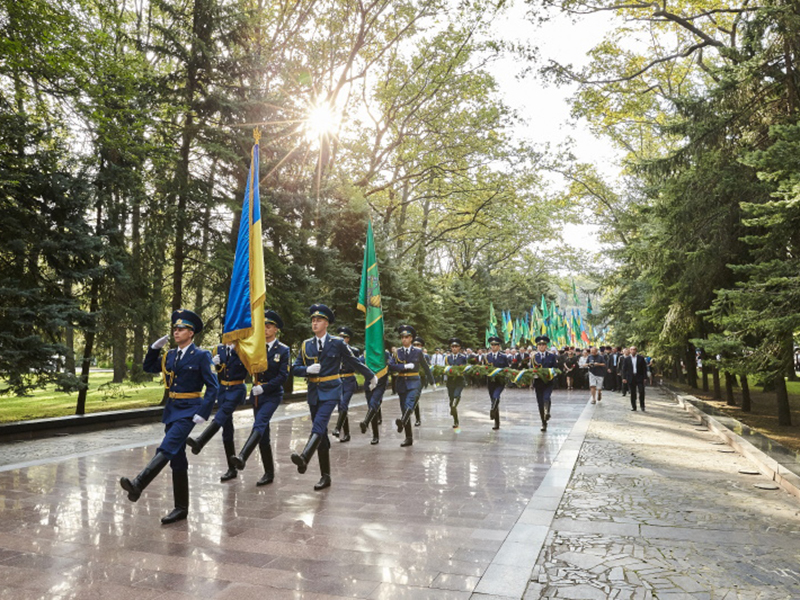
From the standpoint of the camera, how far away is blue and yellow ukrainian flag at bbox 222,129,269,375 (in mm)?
7020

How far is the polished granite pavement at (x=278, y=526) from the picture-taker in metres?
4.53

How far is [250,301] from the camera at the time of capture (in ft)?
23.4

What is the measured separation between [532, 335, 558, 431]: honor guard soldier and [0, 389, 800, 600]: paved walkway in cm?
307

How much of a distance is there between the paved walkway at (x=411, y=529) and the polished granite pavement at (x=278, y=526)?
0.02 m

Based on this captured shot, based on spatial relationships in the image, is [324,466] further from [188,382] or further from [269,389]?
[188,382]

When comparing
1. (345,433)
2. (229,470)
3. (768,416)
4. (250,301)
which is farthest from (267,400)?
(768,416)

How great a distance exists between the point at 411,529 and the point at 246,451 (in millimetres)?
2735

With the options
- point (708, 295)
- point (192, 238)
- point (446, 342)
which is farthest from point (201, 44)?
point (446, 342)

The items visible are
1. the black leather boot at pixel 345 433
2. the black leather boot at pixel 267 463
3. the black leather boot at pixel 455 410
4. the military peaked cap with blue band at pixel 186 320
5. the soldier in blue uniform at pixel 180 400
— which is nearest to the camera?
the soldier in blue uniform at pixel 180 400

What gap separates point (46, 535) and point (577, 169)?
1301 inches

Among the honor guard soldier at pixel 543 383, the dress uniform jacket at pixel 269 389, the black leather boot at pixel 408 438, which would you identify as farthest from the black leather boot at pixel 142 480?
the honor guard soldier at pixel 543 383

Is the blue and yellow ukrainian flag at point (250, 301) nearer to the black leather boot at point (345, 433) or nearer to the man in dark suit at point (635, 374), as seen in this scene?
the black leather boot at point (345, 433)

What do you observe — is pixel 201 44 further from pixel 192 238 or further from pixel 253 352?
pixel 253 352

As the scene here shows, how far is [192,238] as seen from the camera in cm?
1878
